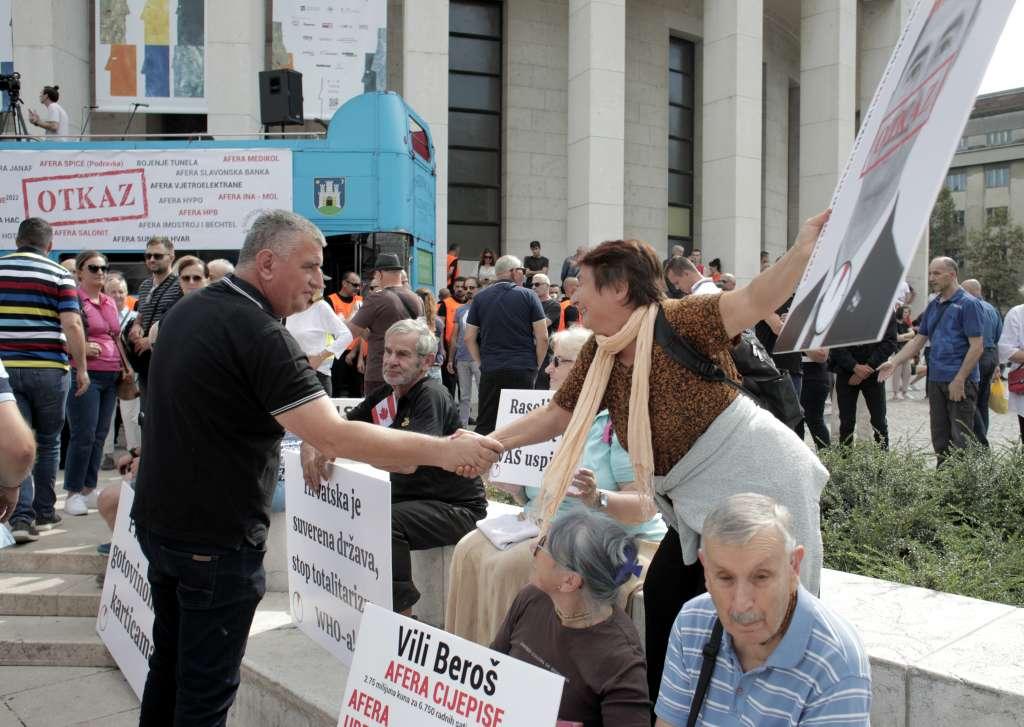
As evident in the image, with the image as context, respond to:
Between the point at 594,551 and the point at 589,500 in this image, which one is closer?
the point at 594,551

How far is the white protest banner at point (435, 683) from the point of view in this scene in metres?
2.55

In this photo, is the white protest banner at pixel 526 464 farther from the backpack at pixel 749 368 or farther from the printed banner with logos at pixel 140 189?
the printed banner with logos at pixel 140 189

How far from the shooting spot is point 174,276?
702cm

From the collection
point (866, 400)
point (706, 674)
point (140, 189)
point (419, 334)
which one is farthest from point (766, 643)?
point (140, 189)

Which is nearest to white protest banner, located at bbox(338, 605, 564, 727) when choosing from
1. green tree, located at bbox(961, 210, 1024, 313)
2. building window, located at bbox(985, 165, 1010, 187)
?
green tree, located at bbox(961, 210, 1024, 313)

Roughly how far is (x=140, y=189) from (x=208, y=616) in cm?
1083

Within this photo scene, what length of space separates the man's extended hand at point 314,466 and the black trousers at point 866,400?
5361 millimetres

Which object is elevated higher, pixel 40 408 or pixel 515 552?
pixel 40 408

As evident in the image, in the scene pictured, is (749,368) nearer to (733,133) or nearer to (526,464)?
(526,464)

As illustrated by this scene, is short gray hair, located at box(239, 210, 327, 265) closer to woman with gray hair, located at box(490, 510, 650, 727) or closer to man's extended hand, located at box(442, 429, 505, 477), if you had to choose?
man's extended hand, located at box(442, 429, 505, 477)

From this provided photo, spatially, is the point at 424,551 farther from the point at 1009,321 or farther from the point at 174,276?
the point at 1009,321

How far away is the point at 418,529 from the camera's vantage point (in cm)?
442

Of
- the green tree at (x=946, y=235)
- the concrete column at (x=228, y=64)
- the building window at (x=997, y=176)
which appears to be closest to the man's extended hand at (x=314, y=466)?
the concrete column at (x=228, y=64)

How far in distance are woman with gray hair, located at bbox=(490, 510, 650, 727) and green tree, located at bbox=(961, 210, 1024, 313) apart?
56.0m
